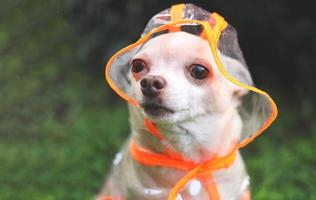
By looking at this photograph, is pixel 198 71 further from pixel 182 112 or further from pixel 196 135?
pixel 196 135

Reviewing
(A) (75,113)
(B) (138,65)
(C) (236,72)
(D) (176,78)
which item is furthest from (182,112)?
(A) (75,113)

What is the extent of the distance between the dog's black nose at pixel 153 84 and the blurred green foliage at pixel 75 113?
46.8 inches

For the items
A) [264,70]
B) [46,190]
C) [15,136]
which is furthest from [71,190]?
[264,70]

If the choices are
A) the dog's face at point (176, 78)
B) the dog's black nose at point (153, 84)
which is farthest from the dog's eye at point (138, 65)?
the dog's black nose at point (153, 84)

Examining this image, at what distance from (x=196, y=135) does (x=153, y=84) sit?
0.32 m

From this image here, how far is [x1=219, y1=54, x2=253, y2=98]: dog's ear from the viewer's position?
2148 millimetres

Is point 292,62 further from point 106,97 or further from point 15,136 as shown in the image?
point 15,136

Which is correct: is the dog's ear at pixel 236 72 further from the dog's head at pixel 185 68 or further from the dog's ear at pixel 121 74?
the dog's ear at pixel 121 74

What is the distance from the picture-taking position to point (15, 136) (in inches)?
150

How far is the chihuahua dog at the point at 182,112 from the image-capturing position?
198 cm

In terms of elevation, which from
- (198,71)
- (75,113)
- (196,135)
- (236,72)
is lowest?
(75,113)

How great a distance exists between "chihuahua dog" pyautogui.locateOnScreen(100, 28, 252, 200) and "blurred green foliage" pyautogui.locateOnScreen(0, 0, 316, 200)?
76 cm

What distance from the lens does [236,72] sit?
222 cm

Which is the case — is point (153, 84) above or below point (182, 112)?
above
